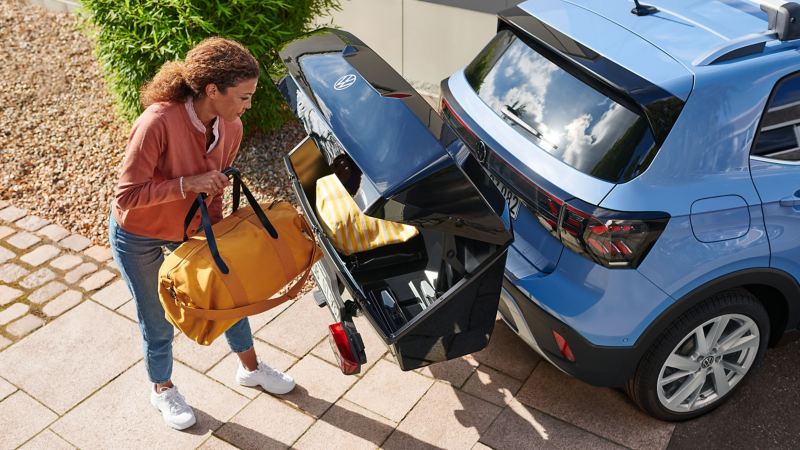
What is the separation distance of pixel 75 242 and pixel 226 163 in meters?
2.49

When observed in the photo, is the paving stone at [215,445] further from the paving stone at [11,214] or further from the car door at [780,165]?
the paving stone at [11,214]

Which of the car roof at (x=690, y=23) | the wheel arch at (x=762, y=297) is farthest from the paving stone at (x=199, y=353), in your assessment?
the car roof at (x=690, y=23)

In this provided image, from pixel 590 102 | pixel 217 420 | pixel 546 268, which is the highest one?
pixel 590 102

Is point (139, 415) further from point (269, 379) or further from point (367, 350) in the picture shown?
point (367, 350)

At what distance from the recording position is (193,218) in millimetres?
3416

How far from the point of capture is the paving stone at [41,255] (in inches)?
206

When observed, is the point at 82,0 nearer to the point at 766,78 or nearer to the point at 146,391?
the point at 146,391

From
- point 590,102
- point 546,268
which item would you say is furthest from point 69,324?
point 590,102

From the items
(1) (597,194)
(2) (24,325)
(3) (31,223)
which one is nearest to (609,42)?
(1) (597,194)

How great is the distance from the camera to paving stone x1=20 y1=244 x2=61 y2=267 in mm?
5230

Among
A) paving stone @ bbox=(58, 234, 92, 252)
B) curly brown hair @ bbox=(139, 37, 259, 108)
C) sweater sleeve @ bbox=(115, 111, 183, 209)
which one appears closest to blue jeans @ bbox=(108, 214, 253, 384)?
sweater sleeve @ bbox=(115, 111, 183, 209)

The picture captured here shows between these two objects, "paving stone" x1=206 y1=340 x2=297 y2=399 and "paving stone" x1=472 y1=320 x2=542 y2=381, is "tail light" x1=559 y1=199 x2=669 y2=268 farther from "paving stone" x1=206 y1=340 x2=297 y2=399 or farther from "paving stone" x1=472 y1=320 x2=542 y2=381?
"paving stone" x1=206 y1=340 x2=297 y2=399

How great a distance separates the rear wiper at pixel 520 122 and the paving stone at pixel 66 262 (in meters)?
3.10

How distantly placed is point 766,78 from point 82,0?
4745 mm
